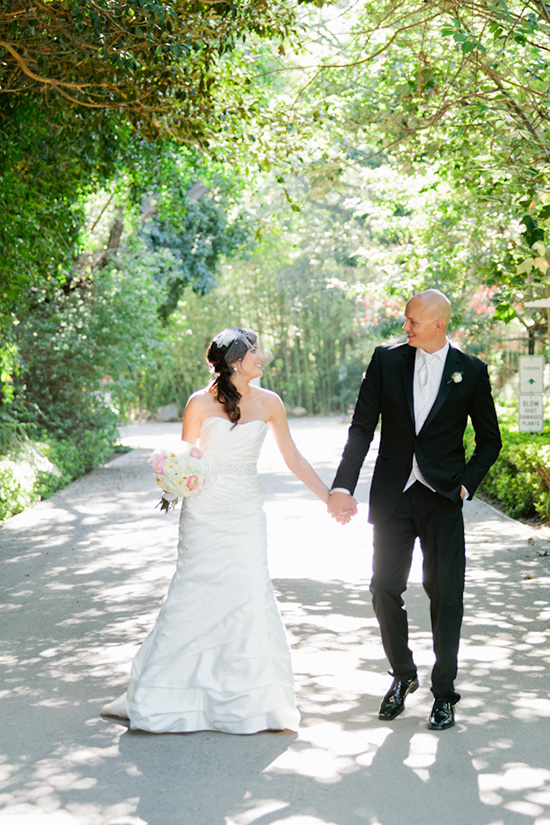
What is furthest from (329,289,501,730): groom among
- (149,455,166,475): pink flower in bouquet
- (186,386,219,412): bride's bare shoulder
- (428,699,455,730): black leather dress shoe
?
(149,455,166,475): pink flower in bouquet

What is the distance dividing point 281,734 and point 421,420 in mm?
1667

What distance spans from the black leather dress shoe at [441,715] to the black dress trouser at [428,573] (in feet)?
0.11

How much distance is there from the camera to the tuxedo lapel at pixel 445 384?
5000mm

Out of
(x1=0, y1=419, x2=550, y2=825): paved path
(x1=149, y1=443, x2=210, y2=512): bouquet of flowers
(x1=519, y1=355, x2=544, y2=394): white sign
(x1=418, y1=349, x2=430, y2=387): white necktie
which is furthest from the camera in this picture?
(x1=519, y1=355, x2=544, y2=394): white sign

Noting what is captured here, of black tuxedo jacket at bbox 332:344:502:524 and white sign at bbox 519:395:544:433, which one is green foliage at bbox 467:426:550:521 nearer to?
white sign at bbox 519:395:544:433

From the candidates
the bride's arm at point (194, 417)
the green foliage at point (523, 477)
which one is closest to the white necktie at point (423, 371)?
the bride's arm at point (194, 417)

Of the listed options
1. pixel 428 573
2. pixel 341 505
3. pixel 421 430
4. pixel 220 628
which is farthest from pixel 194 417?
pixel 428 573

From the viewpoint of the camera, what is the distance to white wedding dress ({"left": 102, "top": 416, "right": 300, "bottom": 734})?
495 cm

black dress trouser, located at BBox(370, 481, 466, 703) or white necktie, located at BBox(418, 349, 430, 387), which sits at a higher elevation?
white necktie, located at BBox(418, 349, 430, 387)

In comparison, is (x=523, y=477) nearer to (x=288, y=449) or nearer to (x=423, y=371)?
(x=288, y=449)

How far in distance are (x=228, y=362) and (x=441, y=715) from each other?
2.09 meters

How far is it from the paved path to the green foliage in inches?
45.9

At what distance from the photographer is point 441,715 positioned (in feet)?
16.1

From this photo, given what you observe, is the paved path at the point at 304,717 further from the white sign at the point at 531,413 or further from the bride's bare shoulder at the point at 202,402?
the white sign at the point at 531,413
